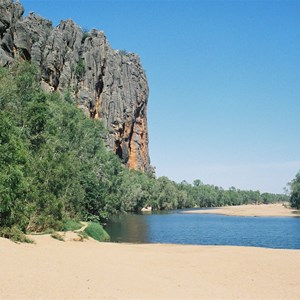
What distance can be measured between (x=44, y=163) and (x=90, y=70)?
89.2 m

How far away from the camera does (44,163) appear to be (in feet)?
120

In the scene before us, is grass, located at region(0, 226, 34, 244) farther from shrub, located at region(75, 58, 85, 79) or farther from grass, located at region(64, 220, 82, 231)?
shrub, located at region(75, 58, 85, 79)

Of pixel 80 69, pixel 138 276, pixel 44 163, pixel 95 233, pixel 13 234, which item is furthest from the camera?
pixel 80 69

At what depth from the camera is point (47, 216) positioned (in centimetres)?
3466

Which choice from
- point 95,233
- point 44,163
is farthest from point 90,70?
point 44,163

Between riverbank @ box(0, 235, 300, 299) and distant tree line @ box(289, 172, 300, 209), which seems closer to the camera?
riverbank @ box(0, 235, 300, 299)

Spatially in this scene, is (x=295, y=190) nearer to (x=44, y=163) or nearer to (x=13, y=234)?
(x=44, y=163)

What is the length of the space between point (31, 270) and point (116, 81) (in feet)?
447

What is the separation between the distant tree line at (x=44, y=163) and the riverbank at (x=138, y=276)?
560 cm

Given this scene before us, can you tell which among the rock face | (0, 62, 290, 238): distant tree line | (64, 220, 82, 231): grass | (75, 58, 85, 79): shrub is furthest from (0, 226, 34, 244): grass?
(75, 58, 85, 79): shrub

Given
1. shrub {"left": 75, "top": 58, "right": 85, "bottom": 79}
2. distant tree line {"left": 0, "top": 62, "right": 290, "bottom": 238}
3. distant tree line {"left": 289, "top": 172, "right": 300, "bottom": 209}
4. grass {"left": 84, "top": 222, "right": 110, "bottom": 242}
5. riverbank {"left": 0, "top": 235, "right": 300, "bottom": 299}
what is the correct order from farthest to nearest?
distant tree line {"left": 289, "top": 172, "right": 300, "bottom": 209}
shrub {"left": 75, "top": 58, "right": 85, "bottom": 79}
grass {"left": 84, "top": 222, "right": 110, "bottom": 242}
distant tree line {"left": 0, "top": 62, "right": 290, "bottom": 238}
riverbank {"left": 0, "top": 235, "right": 300, "bottom": 299}

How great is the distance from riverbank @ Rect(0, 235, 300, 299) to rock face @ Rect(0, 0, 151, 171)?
47243mm

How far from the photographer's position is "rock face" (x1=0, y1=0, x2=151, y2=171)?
251 ft

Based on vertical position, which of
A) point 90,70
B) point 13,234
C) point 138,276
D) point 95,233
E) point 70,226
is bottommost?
point 138,276
